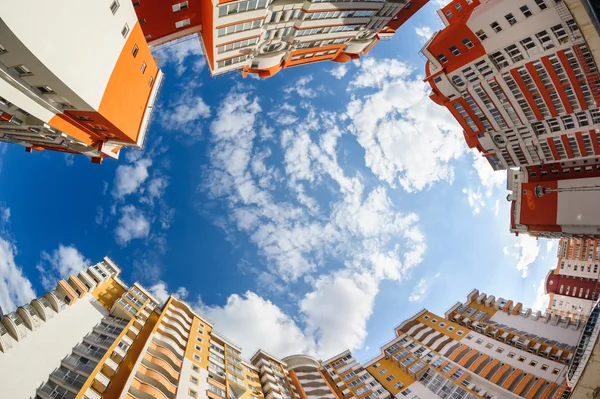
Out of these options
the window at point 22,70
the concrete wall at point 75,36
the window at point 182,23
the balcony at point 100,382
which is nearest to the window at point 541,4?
the window at point 182,23

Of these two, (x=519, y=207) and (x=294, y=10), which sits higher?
(x=519, y=207)

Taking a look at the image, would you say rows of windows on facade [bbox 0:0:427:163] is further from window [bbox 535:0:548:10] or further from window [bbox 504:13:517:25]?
window [bbox 535:0:548:10]

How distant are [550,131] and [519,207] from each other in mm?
18413

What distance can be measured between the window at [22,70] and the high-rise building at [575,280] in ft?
412

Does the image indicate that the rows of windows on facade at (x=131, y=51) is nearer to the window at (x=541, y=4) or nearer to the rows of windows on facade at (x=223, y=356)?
the window at (x=541, y=4)

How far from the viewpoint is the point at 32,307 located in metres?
39.8

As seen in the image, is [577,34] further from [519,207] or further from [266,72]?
[266,72]

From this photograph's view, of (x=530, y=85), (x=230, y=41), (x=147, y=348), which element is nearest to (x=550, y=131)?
(x=530, y=85)

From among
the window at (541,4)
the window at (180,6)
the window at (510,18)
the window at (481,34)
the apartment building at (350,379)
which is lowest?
the apartment building at (350,379)

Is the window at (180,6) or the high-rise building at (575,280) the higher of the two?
the high-rise building at (575,280)

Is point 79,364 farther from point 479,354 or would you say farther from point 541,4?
point 541,4

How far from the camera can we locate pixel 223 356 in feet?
164

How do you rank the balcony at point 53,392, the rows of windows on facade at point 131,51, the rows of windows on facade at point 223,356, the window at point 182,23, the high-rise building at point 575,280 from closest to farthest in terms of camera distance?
the rows of windows on facade at point 131,51 → the window at point 182,23 → the balcony at point 53,392 → the rows of windows on facade at point 223,356 → the high-rise building at point 575,280

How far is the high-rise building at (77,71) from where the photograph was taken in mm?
15148
